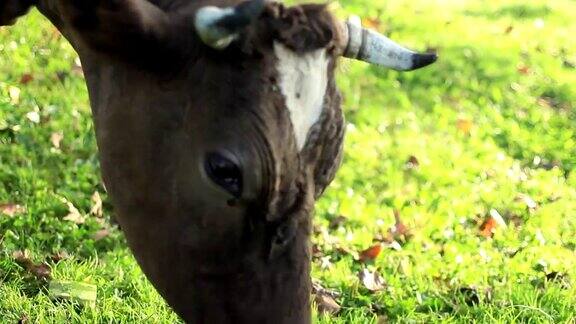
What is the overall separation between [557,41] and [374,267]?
6.35 meters

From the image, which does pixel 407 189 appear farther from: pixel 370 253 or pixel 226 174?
pixel 226 174

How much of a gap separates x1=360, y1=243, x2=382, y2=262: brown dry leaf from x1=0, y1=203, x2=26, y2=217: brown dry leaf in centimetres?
186

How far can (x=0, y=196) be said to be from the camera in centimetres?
532

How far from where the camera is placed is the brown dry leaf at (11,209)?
5.12m

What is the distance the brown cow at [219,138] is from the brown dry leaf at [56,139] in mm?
3623

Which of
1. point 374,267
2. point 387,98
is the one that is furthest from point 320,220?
point 387,98

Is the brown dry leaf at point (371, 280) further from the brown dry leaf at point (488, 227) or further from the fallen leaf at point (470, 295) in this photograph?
the brown dry leaf at point (488, 227)

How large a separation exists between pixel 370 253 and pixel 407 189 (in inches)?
48.5

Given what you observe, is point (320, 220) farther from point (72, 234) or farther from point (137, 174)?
point (137, 174)

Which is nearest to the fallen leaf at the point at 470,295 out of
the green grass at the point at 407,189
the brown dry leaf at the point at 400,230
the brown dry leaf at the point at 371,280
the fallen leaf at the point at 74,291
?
the green grass at the point at 407,189

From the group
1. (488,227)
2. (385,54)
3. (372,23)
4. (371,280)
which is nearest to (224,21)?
(385,54)

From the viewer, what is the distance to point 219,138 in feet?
7.85

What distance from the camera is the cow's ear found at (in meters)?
3.06

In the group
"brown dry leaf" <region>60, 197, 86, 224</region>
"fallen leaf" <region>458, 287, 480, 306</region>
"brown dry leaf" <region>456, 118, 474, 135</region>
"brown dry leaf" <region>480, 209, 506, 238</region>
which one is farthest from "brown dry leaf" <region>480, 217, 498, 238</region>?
"brown dry leaf" <region>60, 197, 86, 224</region>
